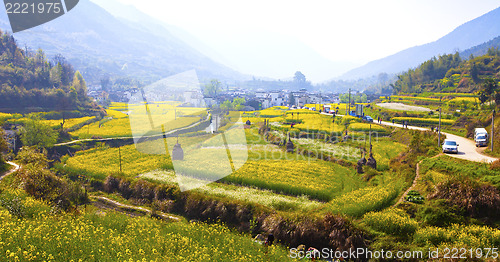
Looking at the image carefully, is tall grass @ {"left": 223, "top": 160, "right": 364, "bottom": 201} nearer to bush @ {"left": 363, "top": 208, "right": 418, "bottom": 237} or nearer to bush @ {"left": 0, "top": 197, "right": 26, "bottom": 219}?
bush @ {"left": 363, "top": 208, "right": 418, "bottom": 237}

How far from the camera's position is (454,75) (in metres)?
68.9

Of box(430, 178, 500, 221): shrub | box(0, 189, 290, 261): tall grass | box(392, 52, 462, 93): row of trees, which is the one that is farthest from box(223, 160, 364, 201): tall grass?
box(392, 52, 462, 93): row of trees

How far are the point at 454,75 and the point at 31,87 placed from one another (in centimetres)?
8527

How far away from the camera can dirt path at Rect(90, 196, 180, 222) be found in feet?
62.4

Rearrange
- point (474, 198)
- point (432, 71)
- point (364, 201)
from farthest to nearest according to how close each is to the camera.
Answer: point (432, 71) < point (364, 201) < point (474, 198)

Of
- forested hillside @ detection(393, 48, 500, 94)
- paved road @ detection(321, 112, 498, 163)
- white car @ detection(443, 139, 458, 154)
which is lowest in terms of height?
paved road @ detection(321, 112, 498, 163)

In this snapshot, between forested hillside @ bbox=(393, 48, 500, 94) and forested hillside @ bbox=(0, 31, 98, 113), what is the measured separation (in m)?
69.9

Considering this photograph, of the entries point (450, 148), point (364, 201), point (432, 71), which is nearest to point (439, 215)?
point (364, 201)

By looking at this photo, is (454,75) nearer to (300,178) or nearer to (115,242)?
(300,178)

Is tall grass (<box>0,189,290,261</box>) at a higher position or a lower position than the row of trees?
lower

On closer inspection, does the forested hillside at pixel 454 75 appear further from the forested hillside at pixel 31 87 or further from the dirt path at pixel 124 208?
the forested hillside at pixel 31 87

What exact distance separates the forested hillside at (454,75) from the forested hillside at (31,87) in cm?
6986

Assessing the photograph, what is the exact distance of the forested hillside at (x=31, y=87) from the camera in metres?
51.0

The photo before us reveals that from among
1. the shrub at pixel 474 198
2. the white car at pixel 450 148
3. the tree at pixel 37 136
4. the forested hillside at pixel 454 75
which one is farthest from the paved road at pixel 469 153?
the tree at pixel 37 136
